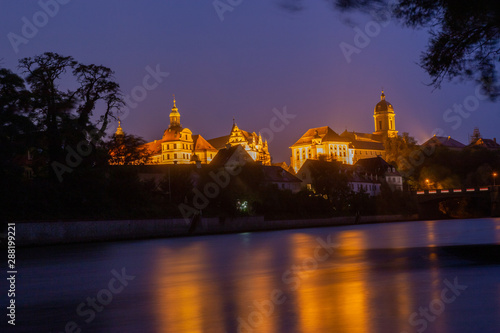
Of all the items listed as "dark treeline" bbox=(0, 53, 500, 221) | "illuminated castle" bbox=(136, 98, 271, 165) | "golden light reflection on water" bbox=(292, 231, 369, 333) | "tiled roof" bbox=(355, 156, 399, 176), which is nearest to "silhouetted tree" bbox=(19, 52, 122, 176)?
"dark treeline" bbox=(0, 53, 500, 221)

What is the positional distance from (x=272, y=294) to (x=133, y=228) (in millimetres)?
35388

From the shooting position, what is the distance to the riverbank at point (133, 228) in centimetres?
4039

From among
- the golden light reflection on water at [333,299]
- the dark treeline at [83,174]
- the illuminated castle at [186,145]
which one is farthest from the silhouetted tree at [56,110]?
the illuminated castle at [186,145]

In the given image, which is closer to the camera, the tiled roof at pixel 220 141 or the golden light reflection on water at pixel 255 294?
the golden light reflection on water at pixel 255 294

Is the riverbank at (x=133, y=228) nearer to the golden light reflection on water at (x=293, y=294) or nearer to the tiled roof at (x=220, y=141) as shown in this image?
the golden light reflection on water at (x=293, y=294)

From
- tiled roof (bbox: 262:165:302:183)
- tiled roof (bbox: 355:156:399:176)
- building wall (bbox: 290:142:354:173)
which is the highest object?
building wall (bbox: 290:142:354:173)

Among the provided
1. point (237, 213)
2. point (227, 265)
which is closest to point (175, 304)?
point (227, 265)

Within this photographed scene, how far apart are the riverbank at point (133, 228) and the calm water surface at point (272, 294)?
13439 millimetres

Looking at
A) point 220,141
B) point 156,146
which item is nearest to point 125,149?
point 156,146

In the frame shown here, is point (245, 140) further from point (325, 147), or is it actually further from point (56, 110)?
point (56, 110)

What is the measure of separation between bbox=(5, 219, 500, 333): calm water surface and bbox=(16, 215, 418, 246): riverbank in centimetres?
1344

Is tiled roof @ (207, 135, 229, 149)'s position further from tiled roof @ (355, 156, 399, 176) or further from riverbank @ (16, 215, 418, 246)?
riverbank @ (16, 215, 418, 246)

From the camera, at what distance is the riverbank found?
40.4 meters

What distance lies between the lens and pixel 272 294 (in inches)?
593
